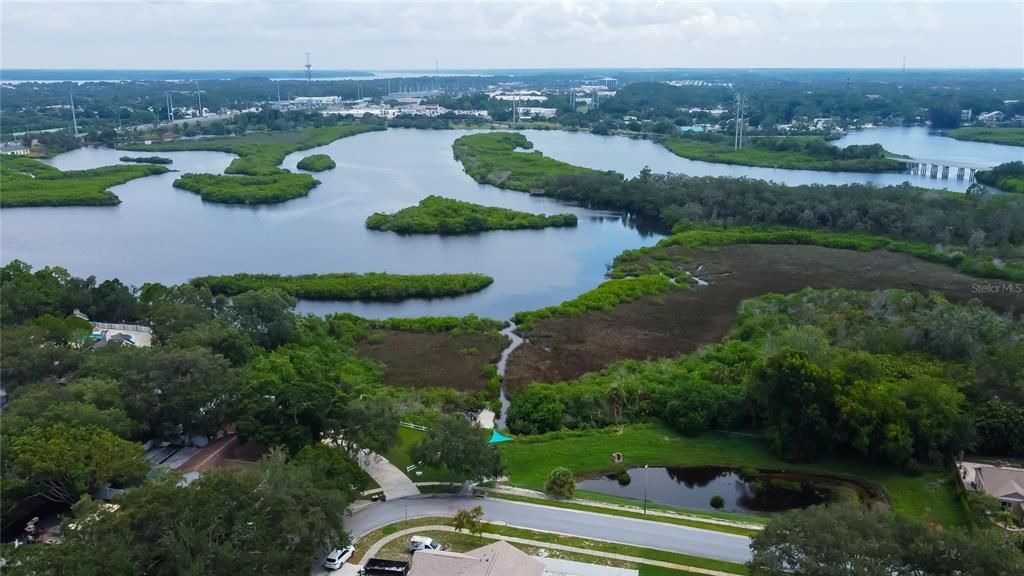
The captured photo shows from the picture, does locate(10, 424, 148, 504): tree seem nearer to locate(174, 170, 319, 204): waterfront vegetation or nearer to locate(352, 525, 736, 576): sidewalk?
locate(352, 525, 736, 576): sidewalk

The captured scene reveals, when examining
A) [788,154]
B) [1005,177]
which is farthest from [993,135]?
[1005,177]

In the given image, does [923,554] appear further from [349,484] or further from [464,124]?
[464,124]

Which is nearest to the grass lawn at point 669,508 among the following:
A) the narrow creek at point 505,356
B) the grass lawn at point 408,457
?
the grass lawn at point 408,457

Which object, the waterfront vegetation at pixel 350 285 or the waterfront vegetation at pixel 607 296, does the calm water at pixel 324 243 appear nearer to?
the waterfront vegetation at pixel 350 285

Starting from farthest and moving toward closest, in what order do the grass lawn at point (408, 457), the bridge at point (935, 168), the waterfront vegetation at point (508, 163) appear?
1. the bridge at point (935, 168)
2. the waterfront vegetation at point (508, 163)
3. the grass lawn at point (408, 457)

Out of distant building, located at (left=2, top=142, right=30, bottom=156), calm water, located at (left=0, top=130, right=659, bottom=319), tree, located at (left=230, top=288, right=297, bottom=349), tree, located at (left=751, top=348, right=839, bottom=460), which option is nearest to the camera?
tree, located at (left=751, top=348, right=839, bottom=460)

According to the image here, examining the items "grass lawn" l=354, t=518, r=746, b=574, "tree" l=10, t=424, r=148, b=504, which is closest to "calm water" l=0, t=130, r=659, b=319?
"tree" l=10, t=424, r=148, b=504
